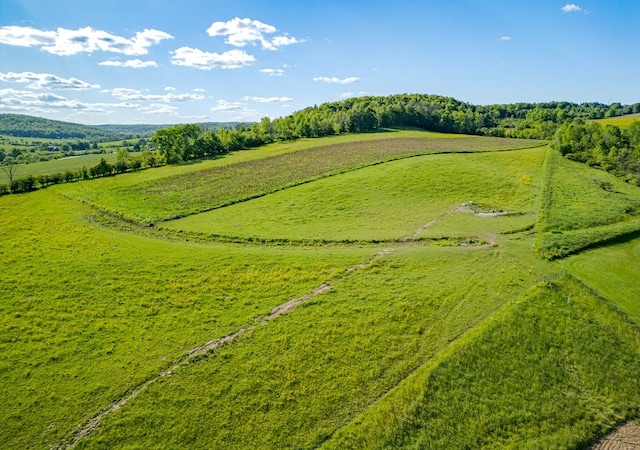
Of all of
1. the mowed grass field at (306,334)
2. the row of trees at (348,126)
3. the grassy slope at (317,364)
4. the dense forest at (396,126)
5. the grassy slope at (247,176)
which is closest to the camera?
the grassy slope at (317,364)

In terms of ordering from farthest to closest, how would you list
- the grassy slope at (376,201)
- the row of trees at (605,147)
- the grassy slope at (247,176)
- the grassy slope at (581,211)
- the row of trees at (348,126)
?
the row of trees at (348,126)
the row of trees at (605,147)
the grassy slope at (247,176)
the grassy slope at (376,201)
the grassy slope at (581,211)

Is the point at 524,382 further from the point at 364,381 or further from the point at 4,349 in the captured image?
the point at 4,349

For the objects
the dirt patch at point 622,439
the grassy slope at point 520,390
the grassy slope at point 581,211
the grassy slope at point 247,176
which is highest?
the grassy slope at point 247,176

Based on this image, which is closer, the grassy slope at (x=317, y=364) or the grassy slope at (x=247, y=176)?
the grassy slope at (x=317, y=364)

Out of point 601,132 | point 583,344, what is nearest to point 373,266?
point 583,344

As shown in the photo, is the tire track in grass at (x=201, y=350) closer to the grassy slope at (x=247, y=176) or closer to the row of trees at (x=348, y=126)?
the grassy slope at (x=247, y=176)

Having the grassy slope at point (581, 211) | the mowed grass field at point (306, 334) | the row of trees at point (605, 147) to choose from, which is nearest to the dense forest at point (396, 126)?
the row of trees at point (605, 147)

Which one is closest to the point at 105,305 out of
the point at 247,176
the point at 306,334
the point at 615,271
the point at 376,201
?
the point at 306,334
